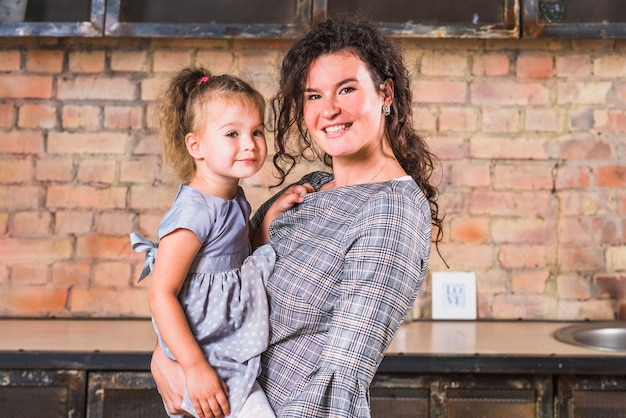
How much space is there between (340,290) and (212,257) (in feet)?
1.06

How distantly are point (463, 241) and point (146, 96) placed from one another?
1312 millimetres

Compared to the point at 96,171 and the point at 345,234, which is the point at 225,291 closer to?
the point at 345,234

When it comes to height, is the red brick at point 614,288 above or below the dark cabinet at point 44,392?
above

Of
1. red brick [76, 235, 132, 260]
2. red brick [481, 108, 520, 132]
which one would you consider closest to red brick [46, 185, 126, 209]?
red brick [76, 235, 132, 260]

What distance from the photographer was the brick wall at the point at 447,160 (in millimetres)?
2760

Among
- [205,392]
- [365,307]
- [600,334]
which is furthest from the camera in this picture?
[600,334]

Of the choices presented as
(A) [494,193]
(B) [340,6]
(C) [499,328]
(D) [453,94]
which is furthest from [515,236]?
(B) [340,6]

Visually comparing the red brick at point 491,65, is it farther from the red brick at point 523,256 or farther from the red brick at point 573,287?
the red brick at point 573,287

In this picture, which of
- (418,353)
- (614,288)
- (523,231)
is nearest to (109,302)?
(418,353)

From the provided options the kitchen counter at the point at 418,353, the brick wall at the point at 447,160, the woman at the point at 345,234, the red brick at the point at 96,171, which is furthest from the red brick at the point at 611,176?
the red brick at the point at 96,171

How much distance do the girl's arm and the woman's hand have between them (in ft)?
0.24

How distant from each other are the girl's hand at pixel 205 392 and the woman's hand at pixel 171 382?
7cm

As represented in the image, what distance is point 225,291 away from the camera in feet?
4.68

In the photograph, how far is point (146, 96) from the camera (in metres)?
2.79
